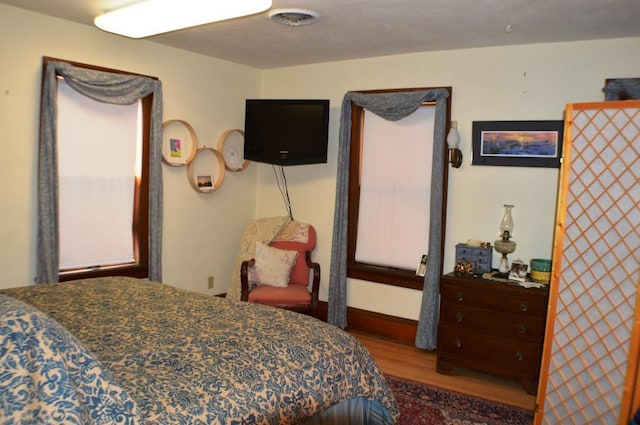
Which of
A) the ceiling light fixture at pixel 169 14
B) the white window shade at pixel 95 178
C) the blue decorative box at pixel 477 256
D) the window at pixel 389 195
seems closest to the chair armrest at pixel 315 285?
the window at pixel 389 195

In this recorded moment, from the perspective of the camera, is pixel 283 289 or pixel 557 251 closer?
pixel 557 251

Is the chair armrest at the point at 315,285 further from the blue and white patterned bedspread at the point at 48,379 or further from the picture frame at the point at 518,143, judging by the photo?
the blue and white patterned bedspread at the point at 48,379

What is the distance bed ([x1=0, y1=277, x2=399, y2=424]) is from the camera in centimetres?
133

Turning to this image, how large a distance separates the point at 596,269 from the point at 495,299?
985 mm

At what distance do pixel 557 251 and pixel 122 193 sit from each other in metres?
3.35

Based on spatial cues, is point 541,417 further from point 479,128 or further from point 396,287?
point 479,128

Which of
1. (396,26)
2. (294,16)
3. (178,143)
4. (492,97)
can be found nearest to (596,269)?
(492,97)

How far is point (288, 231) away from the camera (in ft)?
16.3

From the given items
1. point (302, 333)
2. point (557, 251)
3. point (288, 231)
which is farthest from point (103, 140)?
point (557, 251)

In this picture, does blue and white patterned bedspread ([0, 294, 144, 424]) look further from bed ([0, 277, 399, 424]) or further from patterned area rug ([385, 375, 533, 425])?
patterned area rug ([385, 375, 533, 425])

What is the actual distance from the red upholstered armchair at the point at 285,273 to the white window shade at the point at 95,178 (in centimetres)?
107

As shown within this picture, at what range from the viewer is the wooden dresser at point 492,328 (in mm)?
3508

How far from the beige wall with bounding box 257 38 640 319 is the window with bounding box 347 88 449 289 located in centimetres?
21

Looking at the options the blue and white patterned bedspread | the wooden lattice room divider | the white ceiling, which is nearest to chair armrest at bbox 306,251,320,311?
the white ceiling
